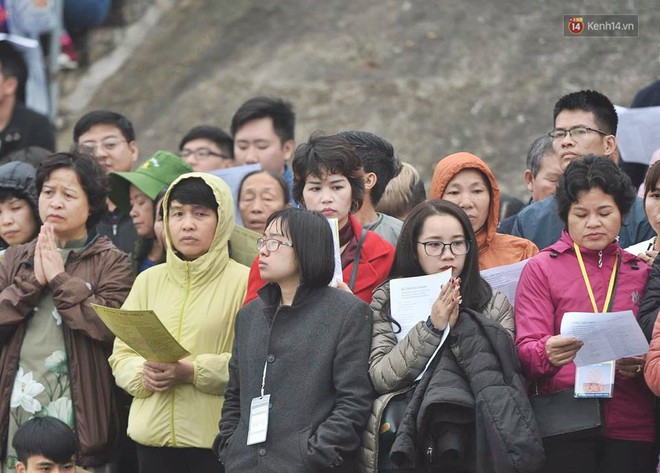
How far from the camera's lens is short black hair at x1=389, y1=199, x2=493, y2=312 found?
4.94 metres

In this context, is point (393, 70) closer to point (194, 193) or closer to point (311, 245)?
point (194, 193)

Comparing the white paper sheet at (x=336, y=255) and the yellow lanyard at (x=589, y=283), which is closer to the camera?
the yellow lanyard at (x=589, y=283)

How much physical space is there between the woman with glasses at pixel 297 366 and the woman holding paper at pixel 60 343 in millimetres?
888

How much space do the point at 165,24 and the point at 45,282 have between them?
355 inches

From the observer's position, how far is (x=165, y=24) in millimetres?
14234

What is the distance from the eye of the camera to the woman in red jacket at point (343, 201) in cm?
527

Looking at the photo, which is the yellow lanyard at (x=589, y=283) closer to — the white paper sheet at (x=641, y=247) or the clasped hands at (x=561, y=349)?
the clasped hands at (x=561, y=349)

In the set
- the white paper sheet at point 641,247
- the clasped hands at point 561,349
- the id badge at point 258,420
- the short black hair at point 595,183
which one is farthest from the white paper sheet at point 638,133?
the id badge at point 258,420

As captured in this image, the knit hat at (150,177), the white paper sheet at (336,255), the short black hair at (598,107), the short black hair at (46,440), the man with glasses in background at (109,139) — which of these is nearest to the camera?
the white paper sheet at (336,255)

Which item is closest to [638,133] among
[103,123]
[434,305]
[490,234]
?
[490,234]

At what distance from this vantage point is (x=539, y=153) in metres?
6.47

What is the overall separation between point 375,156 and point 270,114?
197 centimetres

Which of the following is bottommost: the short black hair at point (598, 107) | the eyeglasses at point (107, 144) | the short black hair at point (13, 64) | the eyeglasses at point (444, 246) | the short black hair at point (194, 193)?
the eyeglasses at point (444, 246)

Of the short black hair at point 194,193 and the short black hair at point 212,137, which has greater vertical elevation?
the short black hair at point 212,137
